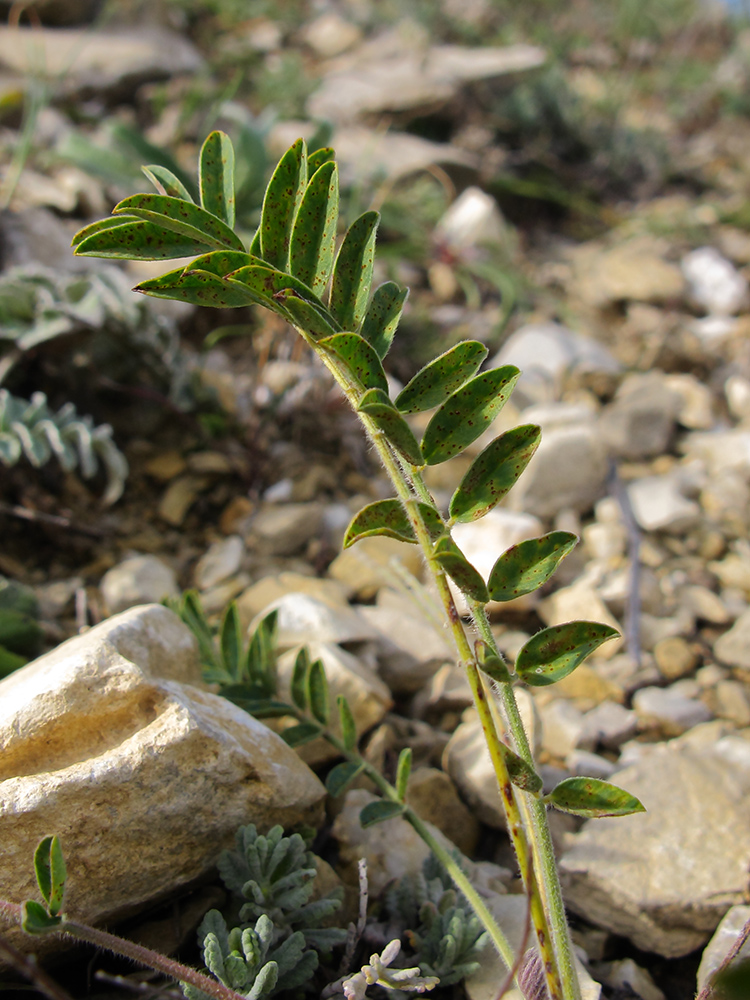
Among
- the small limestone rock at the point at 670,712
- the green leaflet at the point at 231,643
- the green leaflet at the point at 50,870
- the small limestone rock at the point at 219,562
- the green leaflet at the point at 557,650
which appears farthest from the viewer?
the small limestone rock at the point at 219,562

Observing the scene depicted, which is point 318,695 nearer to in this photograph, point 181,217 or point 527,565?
point 527,565

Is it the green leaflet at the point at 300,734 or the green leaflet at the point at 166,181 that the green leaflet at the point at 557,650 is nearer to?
the green leaflet at the point at 300,734

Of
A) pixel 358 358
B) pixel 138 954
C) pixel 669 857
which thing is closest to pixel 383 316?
pixel 358 358

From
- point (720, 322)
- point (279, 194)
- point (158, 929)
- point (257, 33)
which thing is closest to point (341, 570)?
point (158, 929)

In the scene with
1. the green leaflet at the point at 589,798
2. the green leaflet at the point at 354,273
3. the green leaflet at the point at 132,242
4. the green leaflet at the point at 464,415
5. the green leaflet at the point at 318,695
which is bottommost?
the green leaflet at the point at 318,695

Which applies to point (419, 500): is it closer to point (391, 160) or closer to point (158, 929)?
point (158, 929)

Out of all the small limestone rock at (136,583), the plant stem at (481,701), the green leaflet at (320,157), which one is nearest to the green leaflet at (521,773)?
the plant stem at (481,701)
